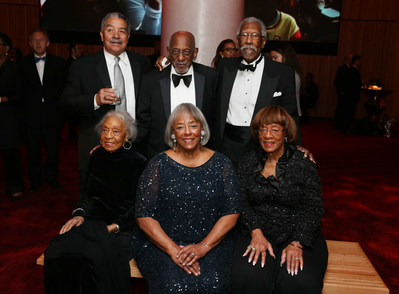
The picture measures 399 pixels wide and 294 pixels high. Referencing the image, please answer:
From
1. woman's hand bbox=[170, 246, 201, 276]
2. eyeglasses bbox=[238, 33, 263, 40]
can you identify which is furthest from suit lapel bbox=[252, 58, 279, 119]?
woman's hand bbox=[170, 246, 201, 276]

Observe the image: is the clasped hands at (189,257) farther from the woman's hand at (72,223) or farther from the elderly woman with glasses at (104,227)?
the woman's hand at (72,223)

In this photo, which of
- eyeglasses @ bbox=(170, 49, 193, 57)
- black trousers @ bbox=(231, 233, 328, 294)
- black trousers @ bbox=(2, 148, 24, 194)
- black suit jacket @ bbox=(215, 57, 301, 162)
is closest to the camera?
black trousers @ bbox=(231, 233, 328, 294)

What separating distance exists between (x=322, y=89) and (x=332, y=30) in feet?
5.61

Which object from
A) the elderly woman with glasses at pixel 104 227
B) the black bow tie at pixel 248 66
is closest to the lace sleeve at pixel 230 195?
the elderly woman with glasses at pixel 104 227

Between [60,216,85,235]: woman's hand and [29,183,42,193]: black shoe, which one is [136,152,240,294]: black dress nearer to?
[60,216,85,235]: woman's hand

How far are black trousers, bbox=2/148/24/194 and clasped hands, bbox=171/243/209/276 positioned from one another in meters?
3.13

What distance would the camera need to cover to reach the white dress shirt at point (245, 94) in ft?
10.5

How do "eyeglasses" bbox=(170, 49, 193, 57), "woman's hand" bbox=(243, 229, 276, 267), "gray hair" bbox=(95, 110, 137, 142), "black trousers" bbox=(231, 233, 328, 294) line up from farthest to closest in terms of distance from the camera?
"eyeglasses" bbox=(170, 49, 193, 57) < "gray hair" bbox=(95, 110, 137, 142) < "woman's hand" bbox=(243, 229, 276, 267) < "black trousers" bbox=(231, 233, 328, 294)

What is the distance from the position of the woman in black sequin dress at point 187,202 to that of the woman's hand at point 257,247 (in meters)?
0.13

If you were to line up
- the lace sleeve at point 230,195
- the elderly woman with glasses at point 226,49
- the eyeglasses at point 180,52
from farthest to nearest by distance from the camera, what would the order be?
the elderly woman with glasses at point 226,49
the eyeglasses at point 180,52
the lace sleeve at point 230,195

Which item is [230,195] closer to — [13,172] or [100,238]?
[100,238]

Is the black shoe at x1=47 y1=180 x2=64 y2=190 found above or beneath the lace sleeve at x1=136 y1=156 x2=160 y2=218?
beneath

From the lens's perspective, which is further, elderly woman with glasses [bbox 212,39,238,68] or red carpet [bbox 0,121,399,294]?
elderly woman with glasses [bbox 212,39,238,68]

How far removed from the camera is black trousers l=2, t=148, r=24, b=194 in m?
4.80
